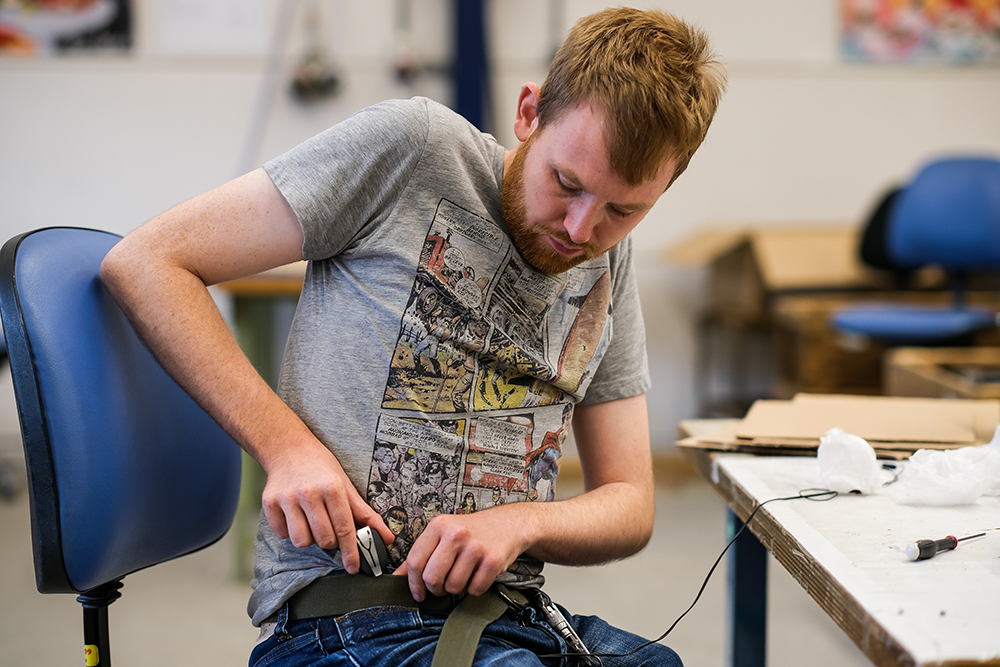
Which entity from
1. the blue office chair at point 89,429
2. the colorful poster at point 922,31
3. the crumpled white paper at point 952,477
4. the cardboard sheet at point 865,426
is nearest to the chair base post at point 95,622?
the blue office chair at point 89,429

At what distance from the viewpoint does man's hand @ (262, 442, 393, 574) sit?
2.31 feet

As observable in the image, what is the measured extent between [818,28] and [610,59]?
303cm

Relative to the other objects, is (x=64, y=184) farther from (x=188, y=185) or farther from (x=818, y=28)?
(x=818, y=28)

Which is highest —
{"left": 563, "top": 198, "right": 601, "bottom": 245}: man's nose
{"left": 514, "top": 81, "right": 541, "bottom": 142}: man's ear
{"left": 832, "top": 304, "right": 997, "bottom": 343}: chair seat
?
{"left": 514, "top": 81, "right": 541, "bottom": 142}: man's ear

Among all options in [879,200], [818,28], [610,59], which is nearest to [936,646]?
[610,59]

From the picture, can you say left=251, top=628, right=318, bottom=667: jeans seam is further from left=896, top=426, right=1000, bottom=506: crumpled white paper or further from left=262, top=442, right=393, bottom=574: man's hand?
left=896, top=426, right=1000, bottom=506: crumpled white paper

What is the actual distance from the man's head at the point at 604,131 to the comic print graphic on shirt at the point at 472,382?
0.05 metres

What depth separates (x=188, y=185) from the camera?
3.33 metres

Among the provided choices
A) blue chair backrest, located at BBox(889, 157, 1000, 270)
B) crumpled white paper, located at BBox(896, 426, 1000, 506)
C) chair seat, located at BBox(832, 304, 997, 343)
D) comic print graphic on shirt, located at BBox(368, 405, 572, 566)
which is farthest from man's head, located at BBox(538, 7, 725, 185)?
blue chair backrest, located at BBox(889, 157, 1000, 270)

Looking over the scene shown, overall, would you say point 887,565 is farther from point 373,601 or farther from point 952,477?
point 373,601

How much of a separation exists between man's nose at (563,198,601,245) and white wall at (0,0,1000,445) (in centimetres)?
261

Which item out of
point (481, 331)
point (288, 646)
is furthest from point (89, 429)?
point (481, 331)

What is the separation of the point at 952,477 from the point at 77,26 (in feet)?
11.4

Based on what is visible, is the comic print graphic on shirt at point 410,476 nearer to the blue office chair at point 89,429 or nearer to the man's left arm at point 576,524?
the man's left arm at point 576,524
